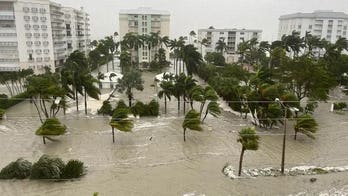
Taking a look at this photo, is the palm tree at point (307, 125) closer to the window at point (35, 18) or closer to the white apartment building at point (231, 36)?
the window at point (35, 18)

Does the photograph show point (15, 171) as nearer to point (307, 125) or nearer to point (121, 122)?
point (121, 122)

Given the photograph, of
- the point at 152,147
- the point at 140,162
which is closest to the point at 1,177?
the point at 140,162

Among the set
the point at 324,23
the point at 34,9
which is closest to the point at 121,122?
the point at 34,9

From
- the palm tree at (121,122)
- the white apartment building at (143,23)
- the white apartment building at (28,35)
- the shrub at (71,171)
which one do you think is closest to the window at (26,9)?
the white apartment building at (28,35)

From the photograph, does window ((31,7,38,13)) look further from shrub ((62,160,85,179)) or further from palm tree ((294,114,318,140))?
palm tree ((294,114,318,140))

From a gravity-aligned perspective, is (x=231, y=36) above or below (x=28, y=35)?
above

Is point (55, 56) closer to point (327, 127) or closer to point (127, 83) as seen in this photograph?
point (127, 83)

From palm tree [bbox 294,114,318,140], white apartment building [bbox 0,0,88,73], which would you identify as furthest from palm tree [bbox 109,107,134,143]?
white apartment building [bbox 0,0,88,73]
